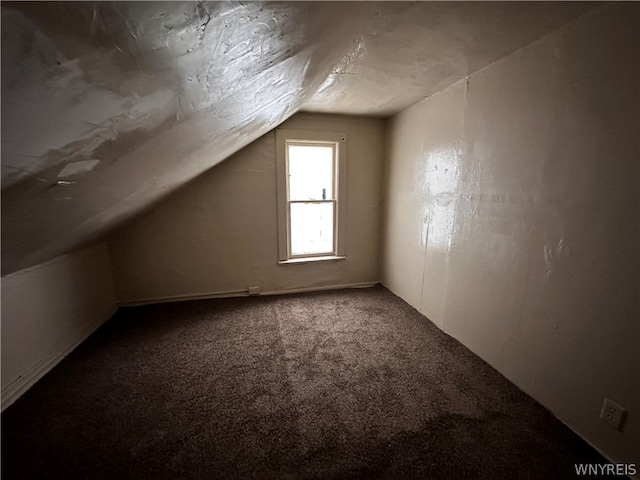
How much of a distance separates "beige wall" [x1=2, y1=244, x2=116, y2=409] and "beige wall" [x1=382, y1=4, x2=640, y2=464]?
2938 mm

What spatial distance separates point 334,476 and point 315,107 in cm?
273

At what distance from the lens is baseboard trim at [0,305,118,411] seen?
1488 millimetres

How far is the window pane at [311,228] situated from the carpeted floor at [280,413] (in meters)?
1.20

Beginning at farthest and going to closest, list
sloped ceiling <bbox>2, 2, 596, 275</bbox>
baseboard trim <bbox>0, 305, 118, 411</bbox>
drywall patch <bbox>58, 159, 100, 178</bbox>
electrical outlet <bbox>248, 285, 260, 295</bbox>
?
1. electrical outlet <bbox>248, 285, 260, 295</bbox>
2. baseboard trim <bbox>0, 305, 118, 411</bbox>
3. drywall patch <bbox>58, 159, 100, 178</bbox>
4. sloped ceiling <bbox>2, 2, 596, 275</bbox>

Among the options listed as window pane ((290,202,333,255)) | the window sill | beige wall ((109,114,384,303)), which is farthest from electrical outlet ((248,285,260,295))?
window pane ((290,202,333,255))

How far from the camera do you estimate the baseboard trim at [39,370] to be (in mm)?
1488

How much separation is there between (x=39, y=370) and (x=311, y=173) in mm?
2754

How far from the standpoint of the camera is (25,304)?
5.37ft

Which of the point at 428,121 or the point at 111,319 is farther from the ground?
the point at 428,121

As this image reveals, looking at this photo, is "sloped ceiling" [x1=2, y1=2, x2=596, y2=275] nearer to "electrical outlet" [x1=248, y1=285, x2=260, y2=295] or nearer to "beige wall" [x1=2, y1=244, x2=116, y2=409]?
"beige wall" [x1=2, y1=244, x2=116, y2=409]

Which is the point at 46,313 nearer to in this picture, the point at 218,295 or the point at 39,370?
the point at 39,370

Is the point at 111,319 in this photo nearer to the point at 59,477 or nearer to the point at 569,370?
the point at 59,477

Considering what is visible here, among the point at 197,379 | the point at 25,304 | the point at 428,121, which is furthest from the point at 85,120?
the point at 428,121

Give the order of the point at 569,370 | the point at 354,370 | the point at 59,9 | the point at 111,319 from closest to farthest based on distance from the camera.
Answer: the point at 59,9 < the point at 569,370 < the point at 354,370 < the point at 111,319
